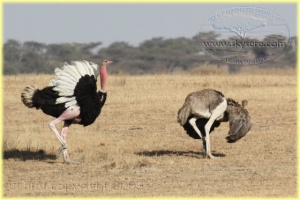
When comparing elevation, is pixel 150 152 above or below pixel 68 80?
below

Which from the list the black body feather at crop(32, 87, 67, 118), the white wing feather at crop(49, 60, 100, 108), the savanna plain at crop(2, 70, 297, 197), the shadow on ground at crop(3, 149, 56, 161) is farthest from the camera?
the shadow on ground at crop(3, 149, 56, 161)

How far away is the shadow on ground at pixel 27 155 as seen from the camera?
1402cm

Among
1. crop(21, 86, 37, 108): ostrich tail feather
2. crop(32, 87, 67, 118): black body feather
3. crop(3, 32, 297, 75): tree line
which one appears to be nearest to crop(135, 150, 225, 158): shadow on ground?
crop(32, 87, 67, 118): black body feather

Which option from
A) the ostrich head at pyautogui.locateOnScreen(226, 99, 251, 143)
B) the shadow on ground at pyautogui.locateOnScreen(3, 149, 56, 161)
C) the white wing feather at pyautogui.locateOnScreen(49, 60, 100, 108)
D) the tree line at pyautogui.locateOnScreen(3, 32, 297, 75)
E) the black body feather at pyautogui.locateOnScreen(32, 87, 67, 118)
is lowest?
the shadow on ground at pyautogui.locateOnScreen(3, 149, 56, 161)

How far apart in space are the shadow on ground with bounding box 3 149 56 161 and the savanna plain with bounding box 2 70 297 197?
1 cm

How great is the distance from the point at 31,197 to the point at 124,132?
225 inches

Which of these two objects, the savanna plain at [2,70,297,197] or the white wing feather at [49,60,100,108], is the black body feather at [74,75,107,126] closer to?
the white wing feather at [49,60,100,108]

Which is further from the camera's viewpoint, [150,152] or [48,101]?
[150,152]

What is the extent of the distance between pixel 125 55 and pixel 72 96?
136 feet

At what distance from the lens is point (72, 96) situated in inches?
524

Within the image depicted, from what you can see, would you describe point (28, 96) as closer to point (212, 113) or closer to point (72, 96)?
point (72, 96)

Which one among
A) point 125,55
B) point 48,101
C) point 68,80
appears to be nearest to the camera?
point 68,80

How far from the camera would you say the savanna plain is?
11547 millimetres

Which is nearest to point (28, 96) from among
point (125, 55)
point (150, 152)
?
point (150, 152)
